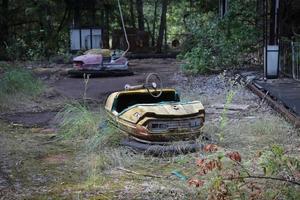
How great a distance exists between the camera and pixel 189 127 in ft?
17.4

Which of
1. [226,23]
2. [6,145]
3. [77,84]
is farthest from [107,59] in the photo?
[6,145]

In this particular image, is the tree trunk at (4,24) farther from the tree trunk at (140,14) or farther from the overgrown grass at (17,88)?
the overgrown grass at (17,88)

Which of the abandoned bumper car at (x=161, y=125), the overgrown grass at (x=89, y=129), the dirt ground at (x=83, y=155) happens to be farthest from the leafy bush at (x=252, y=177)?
the overgrown grass at (x=89, y=129)

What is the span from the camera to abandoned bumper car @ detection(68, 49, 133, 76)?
1398cm

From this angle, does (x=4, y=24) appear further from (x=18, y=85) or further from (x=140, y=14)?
(x=18, y=85)

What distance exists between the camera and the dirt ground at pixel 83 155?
4.09 metres

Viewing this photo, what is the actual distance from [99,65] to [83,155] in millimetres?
9019

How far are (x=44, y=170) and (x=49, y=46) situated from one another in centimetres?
1671

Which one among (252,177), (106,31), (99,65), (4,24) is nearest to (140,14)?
(106,31)

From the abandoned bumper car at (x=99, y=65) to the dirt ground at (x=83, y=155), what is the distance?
4.07 m

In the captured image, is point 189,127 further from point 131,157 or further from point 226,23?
point 226,23

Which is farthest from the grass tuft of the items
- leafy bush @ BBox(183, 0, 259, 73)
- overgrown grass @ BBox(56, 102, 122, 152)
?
leafy bush @ BBox(183, 0, 259, 73)

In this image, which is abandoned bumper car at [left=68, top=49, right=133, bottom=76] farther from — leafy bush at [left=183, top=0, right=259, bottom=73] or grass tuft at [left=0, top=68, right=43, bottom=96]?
grass tuft at [left=0, top=68, right=43, bottom=96]

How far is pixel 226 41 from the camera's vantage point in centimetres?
1280
